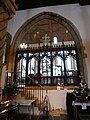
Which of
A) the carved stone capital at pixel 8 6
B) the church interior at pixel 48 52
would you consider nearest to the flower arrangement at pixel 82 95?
the church interior at pixel 48 52

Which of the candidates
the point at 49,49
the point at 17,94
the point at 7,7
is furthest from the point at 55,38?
the point at 7,7

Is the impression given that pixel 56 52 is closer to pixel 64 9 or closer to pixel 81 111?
pixel 64 9

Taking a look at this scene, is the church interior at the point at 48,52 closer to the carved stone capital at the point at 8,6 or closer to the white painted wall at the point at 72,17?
the white painted wall at the point at 72,17

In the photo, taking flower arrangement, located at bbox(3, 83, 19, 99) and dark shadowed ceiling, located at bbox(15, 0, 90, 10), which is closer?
flower arrangement, located at bbox(3, 83, 19, 99)

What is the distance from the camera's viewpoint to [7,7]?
0.94 m

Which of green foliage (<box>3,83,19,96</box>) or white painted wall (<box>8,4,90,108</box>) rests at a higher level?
white painted wall (<box>8,4,90,108</box>)

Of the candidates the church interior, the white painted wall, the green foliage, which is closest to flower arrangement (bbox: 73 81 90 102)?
the church interior

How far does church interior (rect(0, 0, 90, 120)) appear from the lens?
19.7ft

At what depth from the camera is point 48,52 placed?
692 cm

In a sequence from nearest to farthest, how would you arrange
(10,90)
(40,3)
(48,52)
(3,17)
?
(3,17), (10,90), (48,52), (40,3)

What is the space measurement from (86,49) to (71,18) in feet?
5.79

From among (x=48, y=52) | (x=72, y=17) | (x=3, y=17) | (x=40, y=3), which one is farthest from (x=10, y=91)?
(x=3, y=17)

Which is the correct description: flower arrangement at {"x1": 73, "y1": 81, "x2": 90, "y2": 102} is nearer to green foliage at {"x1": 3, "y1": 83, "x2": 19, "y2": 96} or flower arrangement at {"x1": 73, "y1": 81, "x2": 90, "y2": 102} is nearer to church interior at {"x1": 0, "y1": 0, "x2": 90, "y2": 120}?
church interior at {"x1": 0, "y1": 0, "x2": 90, "y2": 120}

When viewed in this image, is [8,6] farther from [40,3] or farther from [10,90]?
[40,3]
